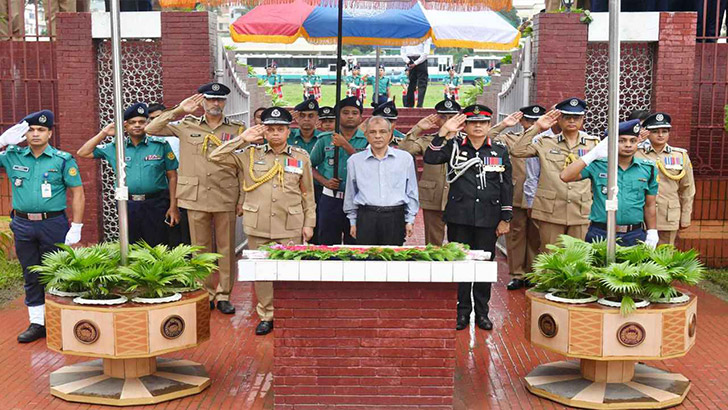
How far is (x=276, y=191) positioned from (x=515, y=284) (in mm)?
3103

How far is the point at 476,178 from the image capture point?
23.5 ft

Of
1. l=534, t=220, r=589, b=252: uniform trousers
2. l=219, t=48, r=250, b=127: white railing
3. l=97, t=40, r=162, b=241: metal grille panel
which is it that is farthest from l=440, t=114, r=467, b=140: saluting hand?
l=97, t=40, r=162, b=241: metal grille panel

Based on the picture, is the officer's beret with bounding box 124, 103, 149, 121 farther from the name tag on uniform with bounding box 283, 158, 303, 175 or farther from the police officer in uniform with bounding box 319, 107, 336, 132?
A: the police officer in uniform with bounding box 319, 107, 336, 132

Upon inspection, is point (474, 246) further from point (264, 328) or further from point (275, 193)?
point (264, 328)

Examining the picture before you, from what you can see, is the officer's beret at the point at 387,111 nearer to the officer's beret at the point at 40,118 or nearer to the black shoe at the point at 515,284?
the black shoe at the point at 515,284

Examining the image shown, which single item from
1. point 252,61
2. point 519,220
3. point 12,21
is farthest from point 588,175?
point 252,61

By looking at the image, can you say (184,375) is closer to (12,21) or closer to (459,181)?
(459,181)

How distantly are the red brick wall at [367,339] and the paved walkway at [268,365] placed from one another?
42cm

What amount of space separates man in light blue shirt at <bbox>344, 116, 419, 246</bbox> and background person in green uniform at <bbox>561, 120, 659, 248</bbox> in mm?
1259

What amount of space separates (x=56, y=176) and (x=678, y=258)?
4638 millimetres

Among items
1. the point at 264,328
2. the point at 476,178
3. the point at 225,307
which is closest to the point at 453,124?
the point at 476,178

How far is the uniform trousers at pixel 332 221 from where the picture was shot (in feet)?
27.2

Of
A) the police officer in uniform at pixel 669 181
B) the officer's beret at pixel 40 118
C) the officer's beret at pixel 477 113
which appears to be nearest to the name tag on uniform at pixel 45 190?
the officer's beret at pixel 40 118

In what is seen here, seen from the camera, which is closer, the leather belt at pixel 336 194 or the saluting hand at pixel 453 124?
the saluting hand at pixel 453 124
